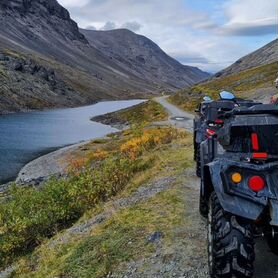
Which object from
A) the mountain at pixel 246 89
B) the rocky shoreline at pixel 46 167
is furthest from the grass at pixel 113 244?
the mountain at pixel 246 89

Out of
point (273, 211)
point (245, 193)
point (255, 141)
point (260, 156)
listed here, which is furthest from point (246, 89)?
point (273, 211)

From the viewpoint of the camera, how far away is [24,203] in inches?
609

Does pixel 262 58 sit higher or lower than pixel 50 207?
higher

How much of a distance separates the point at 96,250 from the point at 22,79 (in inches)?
5871

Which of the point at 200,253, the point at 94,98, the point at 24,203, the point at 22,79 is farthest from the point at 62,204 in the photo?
the point at 94,98

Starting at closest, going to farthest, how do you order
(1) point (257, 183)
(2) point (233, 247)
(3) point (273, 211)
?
(3) point (273, 211)
(1) point (257, 183)
(2) point (233, 247)

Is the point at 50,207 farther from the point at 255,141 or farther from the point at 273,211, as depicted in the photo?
the point at 273,211

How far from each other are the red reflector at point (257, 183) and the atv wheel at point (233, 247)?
0.44m

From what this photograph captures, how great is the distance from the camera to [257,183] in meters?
5.85

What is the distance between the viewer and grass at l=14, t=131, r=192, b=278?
873cm

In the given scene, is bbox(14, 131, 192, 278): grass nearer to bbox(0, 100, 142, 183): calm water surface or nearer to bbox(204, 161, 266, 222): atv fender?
bbox(204, 161, 266, 222): atv fender

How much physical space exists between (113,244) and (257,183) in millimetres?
4210

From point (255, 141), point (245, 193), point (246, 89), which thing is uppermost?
point (246, 89)

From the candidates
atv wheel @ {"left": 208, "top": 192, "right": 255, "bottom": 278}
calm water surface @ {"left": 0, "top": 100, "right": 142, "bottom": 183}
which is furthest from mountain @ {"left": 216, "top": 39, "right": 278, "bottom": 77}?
atv wheel @ {"left": 208, "top": 192, "right": 255, "bottom": 278}
